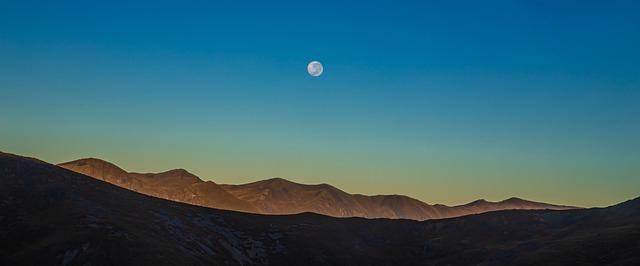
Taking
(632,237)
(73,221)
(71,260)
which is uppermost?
(632,237)

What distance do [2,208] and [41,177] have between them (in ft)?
61.3

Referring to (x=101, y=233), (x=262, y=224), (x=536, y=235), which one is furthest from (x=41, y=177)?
(x=536, y=235)

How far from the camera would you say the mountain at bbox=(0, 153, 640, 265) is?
229ft

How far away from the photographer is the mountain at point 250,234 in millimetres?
69938

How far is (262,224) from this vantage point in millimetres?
117125

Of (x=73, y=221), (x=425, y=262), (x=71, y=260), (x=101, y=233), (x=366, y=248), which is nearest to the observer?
(x=71, y=260)

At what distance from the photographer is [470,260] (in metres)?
98.1

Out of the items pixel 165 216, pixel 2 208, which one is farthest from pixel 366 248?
pixel 2 208

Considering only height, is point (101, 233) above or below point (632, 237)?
below

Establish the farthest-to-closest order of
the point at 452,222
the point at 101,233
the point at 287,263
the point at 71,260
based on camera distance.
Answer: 1. the point at 452,222
2. the point at 287,263
3. the point at 101,233
4. the point at 71,260

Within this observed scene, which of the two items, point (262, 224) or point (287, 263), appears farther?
point (262, 224)

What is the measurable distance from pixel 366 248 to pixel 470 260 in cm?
2826

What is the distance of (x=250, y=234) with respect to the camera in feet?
352

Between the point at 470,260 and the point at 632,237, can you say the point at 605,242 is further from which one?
the point at 470,260
